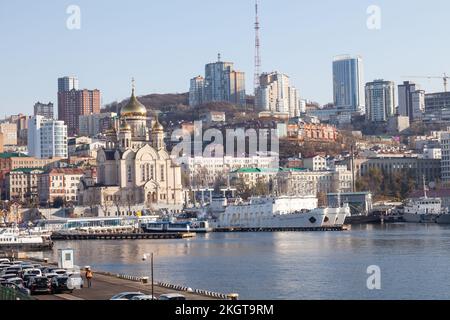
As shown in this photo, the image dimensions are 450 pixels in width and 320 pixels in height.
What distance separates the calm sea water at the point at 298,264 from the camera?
22688mm

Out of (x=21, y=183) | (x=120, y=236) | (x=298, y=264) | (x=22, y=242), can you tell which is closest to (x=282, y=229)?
(x=120, y=236)

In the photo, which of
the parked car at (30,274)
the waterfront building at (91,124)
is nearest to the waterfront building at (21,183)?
the waterfront building at (91,124)

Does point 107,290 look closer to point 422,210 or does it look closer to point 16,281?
point 16,281

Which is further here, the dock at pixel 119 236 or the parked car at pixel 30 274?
the dock at pixel 119 236

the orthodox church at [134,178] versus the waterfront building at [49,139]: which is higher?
the waterfront building at [49,139]

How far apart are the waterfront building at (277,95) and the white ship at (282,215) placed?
71602 millimetres

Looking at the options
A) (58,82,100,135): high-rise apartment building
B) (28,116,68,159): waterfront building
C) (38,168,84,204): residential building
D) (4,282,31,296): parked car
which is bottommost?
(4,282,31,296): parked car

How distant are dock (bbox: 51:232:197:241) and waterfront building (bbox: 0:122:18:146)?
219 feet

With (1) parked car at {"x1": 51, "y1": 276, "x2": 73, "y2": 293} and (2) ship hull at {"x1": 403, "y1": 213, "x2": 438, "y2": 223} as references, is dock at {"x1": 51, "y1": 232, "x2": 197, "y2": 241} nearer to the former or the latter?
(2) ship hull at {"x1": 403, "y1": 213, "x2": 438, "y2": 223}

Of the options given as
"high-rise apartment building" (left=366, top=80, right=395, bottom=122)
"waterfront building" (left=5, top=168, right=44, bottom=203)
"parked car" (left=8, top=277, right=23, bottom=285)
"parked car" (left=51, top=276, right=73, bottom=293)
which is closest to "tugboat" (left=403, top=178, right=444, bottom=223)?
"waterfront building" (left=5, top=168, right=44, bottom=203)

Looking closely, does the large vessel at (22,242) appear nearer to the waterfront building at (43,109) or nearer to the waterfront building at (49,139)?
the waterfront building at (49,139)

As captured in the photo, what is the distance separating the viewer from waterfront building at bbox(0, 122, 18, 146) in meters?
118
